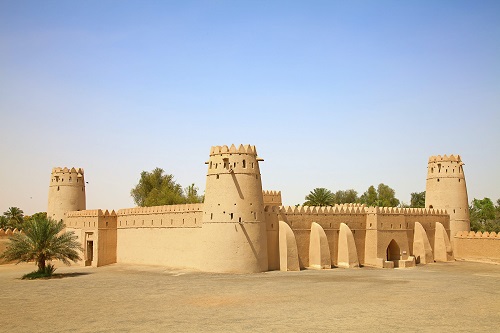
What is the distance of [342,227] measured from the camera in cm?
3081

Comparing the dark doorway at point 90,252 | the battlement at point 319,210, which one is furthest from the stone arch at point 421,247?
the dark doorway at point 90,252

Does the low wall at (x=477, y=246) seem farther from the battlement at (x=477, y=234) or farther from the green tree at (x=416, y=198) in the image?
the green tree at (x=416, y=198)

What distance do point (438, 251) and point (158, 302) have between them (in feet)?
72.1

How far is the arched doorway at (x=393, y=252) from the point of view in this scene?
107ft

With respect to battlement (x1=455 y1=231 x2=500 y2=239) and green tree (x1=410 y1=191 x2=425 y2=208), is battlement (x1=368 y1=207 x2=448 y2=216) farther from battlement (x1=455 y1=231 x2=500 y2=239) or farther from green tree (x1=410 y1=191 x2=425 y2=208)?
green tree (x1=410 y1=191 x2=425 y2=208)

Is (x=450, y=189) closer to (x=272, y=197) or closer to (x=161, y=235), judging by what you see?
(x=272, y=197)

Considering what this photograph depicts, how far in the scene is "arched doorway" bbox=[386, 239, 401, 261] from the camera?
32606 mm

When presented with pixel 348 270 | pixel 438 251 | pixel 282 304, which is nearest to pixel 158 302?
pixel 282 304

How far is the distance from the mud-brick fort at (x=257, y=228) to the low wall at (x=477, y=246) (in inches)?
2.5

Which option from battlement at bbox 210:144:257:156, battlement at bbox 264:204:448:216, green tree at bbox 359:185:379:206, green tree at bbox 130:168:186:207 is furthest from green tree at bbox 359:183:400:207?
battlement at bbox 210:144:257:156

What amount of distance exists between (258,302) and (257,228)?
366 inches

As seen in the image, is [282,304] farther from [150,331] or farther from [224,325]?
[150,331]

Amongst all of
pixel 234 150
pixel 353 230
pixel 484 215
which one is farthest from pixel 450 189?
pixel 484 215

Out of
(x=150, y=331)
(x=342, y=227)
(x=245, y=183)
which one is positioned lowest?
(x=150, y=331)
